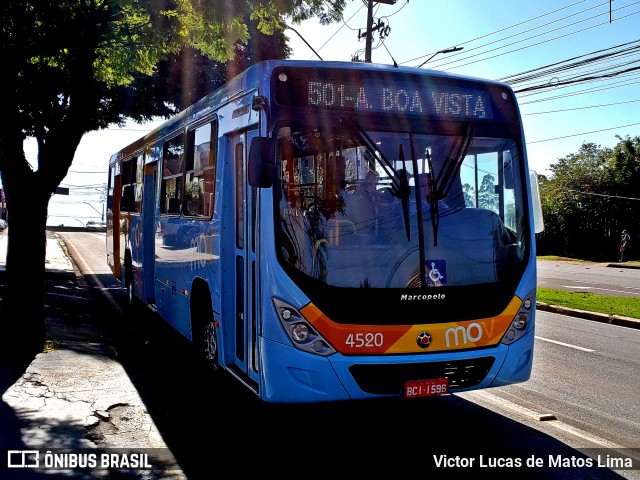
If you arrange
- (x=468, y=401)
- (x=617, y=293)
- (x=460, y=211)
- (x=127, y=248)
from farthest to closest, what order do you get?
(x=617, y=293)
(x=127, y=248)
(x=468, y=401)
(x=460, y=211)

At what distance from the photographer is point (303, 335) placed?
5.13 metres

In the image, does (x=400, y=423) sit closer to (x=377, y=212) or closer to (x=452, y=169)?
(x=377, y=212)

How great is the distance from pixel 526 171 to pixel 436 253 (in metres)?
1.24

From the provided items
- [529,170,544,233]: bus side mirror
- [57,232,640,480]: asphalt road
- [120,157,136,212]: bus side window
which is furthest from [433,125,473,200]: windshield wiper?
[120,157,136,212]: bus side window

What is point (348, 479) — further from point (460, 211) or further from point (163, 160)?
point (163, 160)

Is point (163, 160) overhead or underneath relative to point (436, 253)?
overhead

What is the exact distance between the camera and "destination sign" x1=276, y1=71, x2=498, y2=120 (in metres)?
5.44

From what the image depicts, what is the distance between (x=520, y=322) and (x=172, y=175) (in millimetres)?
4998

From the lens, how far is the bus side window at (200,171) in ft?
22.5

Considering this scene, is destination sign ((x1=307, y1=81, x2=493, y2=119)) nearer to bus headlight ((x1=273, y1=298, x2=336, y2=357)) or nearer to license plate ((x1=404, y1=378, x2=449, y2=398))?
bus headlight ((x1=273, y1=298, x2=336, y2=357))

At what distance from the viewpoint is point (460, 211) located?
557 cm

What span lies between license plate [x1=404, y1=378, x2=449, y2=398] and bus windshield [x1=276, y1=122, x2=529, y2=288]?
75 centimetres

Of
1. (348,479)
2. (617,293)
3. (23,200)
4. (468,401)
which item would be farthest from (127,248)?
(617,293)

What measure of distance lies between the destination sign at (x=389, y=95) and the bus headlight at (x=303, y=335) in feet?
5.50
